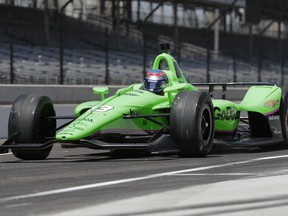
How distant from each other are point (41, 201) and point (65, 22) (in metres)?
39.7

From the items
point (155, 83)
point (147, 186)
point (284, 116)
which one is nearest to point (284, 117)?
point (284, 116)

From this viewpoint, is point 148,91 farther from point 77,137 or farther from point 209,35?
point 209,35

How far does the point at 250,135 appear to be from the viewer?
12.5 m

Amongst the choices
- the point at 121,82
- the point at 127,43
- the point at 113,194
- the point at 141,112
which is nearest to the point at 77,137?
the point at 141,112

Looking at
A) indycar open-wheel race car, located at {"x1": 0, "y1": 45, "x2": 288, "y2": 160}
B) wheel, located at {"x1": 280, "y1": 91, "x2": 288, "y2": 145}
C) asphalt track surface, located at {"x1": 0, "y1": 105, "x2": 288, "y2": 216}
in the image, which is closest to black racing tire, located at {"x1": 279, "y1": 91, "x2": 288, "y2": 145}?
wheel, located at {"x1": 280, "y1": 91, "x2": 288, "y2": 145}

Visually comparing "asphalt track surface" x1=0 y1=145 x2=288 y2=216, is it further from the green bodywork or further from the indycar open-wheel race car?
the green bodywork

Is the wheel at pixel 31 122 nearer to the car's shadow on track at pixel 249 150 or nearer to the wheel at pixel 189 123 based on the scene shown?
the wheel at pixel 189 123

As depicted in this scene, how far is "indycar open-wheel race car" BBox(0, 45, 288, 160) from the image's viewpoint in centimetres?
1005

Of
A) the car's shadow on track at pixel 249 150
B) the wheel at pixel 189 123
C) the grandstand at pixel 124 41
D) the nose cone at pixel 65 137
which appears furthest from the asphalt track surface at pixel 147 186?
the grandstand at pixel 124 41

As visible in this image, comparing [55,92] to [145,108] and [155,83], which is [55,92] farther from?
[145,108]

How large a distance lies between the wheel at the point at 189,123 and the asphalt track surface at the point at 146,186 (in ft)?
0.60

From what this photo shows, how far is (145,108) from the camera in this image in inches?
419

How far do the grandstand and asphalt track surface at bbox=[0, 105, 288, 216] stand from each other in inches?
566

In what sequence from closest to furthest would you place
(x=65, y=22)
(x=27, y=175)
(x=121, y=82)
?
1. (x=27, y=175)
2. (x=121, y=82)
3. (x=65, y=22)
